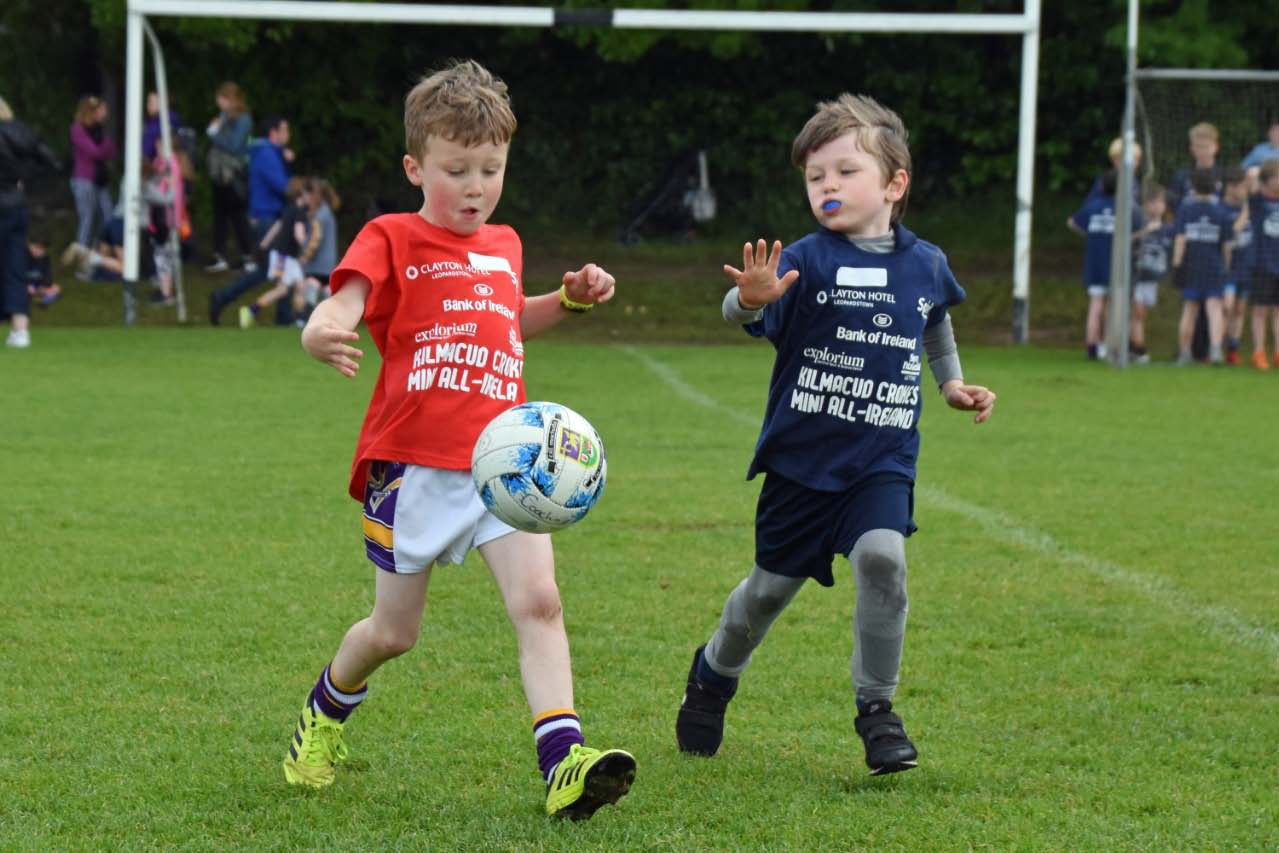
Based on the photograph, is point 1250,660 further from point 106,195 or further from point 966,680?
point 106,195

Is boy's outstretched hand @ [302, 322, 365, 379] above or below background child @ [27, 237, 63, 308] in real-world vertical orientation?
above

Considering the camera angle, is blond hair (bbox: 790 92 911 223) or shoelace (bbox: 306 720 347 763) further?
blond hair (bbox: 790 92 911 223)

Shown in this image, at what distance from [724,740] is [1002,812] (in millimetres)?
914

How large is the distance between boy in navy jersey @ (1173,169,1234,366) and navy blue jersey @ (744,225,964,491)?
12609mm

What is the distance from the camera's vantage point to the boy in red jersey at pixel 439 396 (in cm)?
415

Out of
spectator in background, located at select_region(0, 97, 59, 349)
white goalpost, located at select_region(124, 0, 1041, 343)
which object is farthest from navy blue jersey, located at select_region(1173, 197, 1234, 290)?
spectator in background, located at select_region(0, 97, 59, 349)

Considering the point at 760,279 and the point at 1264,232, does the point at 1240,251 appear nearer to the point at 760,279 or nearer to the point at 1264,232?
the point at 1264,232

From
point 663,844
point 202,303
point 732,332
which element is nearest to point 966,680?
point 663,844

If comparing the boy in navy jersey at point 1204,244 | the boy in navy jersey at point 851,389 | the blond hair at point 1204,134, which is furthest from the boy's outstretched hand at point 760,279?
the boy in navy jersey at point 1204,244

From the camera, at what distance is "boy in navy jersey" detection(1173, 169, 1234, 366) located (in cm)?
1636

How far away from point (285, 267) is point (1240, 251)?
946 centimetres

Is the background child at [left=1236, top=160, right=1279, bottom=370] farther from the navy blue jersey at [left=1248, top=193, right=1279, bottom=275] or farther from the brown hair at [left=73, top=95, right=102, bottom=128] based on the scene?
the brown hair at [left=73, top=95, right=102, bottom=128]

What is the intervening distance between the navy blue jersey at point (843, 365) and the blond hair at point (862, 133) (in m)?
0.23

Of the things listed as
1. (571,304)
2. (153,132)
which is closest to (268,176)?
(153,132)
